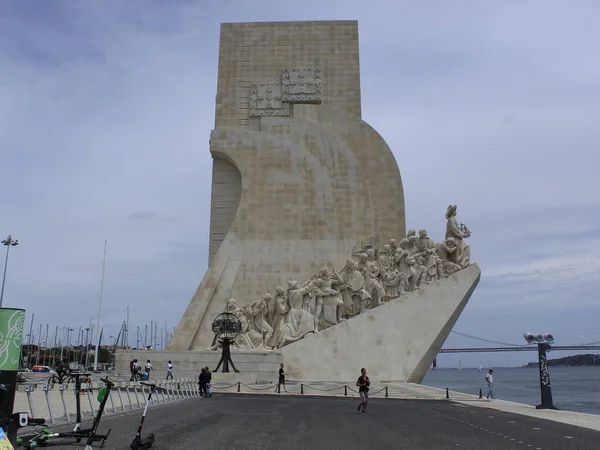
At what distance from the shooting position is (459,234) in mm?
15844

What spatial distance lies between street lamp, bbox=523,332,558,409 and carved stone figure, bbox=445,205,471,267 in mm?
5299

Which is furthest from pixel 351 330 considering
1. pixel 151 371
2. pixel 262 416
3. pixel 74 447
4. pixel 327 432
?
pixel 74 447

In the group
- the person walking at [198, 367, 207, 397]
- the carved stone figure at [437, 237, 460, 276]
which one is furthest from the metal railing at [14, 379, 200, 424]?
the carved stone figure at [437, 237, 460, 276]

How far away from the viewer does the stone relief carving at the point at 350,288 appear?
15.5 m

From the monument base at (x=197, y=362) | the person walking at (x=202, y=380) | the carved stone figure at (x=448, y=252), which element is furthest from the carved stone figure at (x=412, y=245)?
the person walking at (x=202, y=380)

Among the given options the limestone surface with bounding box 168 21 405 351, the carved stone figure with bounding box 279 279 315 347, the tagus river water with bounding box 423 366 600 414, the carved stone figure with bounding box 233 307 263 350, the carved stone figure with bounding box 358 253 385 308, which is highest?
the limestone surface with bounding box 168 21 405 351

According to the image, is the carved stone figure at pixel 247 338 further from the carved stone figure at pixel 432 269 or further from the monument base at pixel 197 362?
the carved stone figure at pixel 432 269

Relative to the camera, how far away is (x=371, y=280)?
616 inches

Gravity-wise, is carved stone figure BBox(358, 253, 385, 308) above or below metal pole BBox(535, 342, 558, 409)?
above

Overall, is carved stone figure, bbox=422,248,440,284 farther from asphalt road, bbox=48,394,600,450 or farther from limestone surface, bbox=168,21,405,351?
asphalt road, bbox=48,394,600,450

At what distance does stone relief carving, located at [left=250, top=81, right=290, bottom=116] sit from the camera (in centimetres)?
1934

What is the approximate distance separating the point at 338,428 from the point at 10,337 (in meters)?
3.74

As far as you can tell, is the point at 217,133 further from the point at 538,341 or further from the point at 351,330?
the point at 538,341

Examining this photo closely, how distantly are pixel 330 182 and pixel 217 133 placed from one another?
13.2 feet
